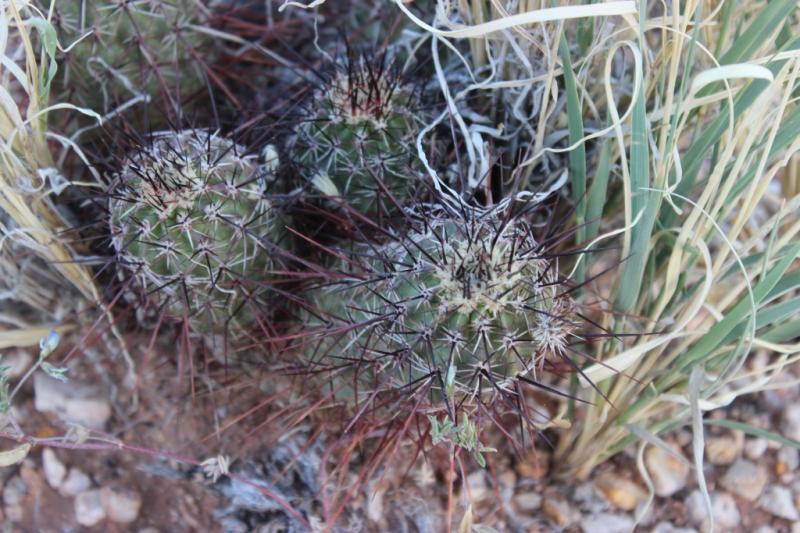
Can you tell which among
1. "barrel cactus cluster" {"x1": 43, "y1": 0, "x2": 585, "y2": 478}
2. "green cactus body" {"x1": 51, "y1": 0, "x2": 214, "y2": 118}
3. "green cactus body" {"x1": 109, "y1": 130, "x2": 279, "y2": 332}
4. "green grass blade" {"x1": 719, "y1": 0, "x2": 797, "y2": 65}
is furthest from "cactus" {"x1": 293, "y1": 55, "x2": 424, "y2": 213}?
"green grass blade" {"x1": 719, "y1": 0, "x2": 797, "y2": 65}

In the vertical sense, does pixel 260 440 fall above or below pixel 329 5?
below

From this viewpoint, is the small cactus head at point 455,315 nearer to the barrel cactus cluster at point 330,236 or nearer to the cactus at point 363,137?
the barrel cactus cluster at point 330,236

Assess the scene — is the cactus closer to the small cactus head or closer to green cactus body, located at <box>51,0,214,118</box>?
the small cactus head

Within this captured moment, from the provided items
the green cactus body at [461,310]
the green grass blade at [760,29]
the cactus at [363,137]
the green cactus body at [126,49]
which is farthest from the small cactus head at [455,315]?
the green cactus body at [126,49]

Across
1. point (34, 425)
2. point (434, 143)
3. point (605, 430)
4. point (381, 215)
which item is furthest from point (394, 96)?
point (34, 425)

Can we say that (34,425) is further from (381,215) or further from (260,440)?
(381,215)

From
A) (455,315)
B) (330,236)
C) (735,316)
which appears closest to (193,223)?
(330,236)
